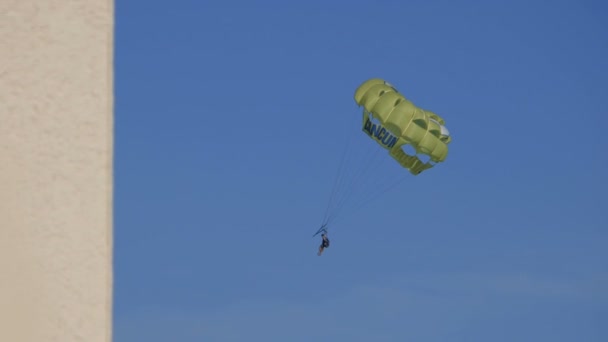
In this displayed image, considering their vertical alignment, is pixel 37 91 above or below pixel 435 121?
below

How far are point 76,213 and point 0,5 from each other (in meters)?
0.41

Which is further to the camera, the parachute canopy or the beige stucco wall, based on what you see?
the parachute canopy

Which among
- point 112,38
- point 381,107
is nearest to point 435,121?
point 381,107

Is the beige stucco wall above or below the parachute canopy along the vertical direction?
below

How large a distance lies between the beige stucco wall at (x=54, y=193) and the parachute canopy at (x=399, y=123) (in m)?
32.3

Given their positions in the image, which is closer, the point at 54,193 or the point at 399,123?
the point at 54,193

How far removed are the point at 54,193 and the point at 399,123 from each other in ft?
106

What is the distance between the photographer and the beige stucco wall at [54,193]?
1.91 m

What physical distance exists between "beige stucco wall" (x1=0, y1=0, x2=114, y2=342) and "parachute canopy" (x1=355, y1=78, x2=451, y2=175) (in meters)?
32.3

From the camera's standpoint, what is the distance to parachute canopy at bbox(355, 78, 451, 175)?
34.3 metres

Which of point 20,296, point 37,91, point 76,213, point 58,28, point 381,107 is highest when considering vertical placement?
point 381,107

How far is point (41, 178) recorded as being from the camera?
1.93 meters

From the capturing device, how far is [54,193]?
6.28 feet

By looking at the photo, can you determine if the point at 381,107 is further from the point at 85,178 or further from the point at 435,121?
the point at 85,178
